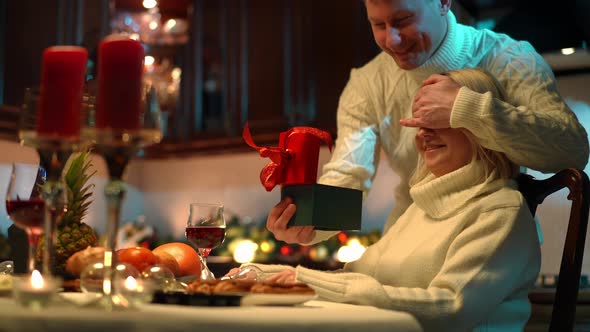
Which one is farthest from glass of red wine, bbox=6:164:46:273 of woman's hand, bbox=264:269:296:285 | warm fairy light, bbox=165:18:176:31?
warm fairy light, bbox=165:18:176:31

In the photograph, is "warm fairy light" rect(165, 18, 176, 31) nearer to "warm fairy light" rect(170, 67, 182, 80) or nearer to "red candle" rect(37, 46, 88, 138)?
"warm fairy light" rect(170, 67, 182, 80)

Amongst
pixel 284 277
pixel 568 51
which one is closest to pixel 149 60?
pixel 568 51

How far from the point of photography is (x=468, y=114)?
5.73 feet

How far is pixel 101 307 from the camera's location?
1.14 m

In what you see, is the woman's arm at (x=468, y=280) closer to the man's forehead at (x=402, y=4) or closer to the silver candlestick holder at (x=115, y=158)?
the silver candlestick holder at (x=115, y=158)

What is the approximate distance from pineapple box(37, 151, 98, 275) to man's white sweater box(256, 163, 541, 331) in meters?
0.46

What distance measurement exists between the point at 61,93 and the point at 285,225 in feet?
2.32

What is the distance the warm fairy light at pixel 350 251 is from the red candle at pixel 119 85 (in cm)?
266

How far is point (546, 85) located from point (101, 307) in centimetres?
136

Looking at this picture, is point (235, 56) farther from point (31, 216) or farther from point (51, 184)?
point (51, 184)

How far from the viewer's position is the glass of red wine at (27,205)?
133cm

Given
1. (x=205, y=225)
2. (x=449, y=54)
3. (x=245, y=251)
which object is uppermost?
(x=449, y=54)

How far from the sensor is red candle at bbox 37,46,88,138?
119 centimetres

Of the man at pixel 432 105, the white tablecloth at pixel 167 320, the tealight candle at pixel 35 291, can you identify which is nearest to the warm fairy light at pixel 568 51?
the man at pixel 432 105
